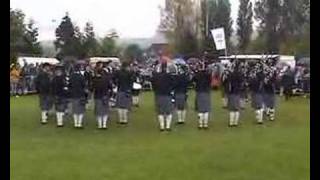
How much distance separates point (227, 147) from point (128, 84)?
392 cm

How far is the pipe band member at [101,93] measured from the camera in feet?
41.7

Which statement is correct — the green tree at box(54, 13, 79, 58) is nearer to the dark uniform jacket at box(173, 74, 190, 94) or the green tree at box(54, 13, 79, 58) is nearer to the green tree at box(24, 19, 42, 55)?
the green tree at box(24, 19, 42, 55)

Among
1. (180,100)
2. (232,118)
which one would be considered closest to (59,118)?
(180,100)

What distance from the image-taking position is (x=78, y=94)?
12.7m

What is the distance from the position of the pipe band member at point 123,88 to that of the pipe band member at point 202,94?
1547mm

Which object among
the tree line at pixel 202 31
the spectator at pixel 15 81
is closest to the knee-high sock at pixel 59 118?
the spectator at pixel 15 81

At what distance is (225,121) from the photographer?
1432 centimetres

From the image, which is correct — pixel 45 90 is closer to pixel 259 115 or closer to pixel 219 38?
pixel 259 115
